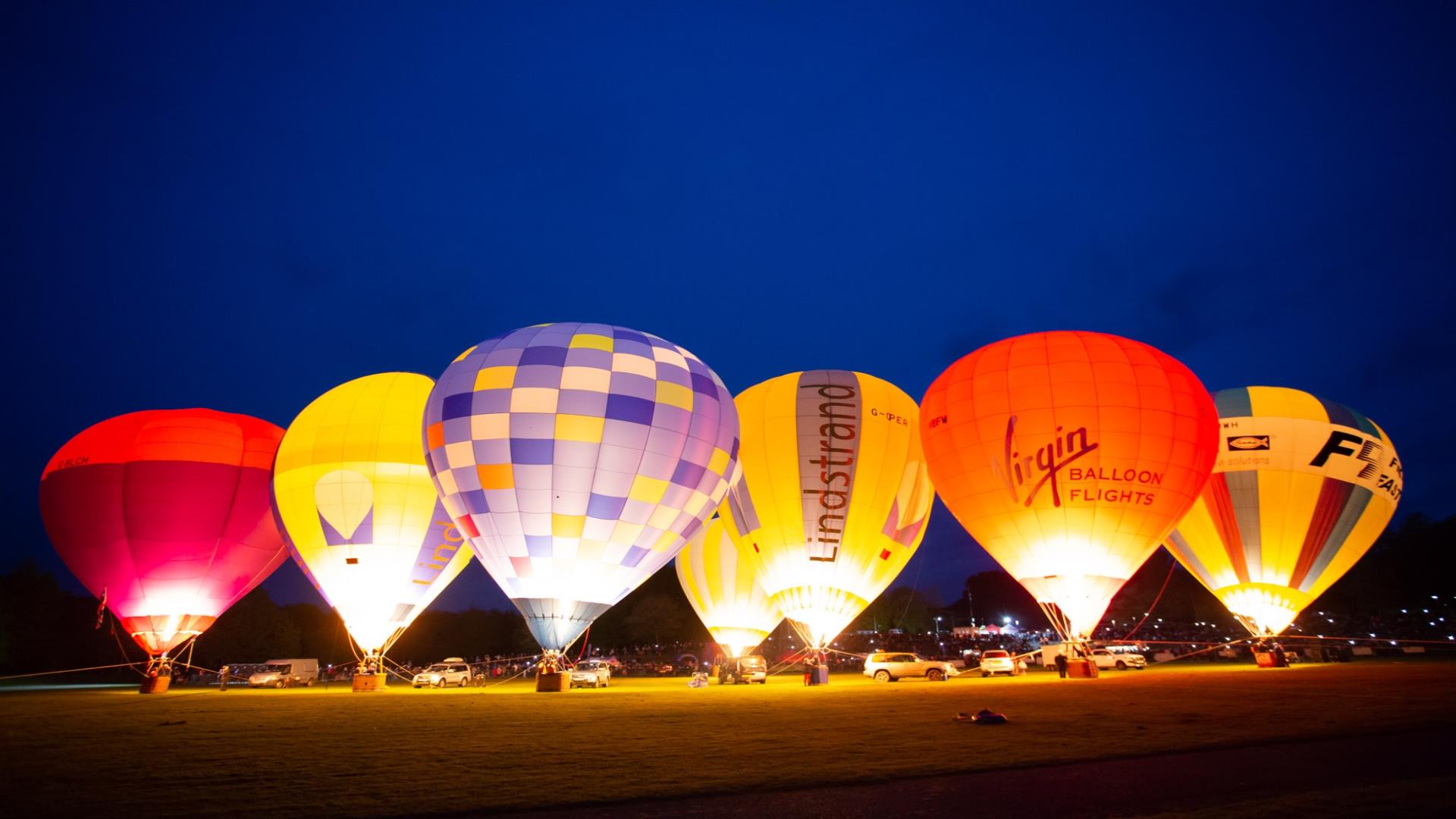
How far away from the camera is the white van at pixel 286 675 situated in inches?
1097

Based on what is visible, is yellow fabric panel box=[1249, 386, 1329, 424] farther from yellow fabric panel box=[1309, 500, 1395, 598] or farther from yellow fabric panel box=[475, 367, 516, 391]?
yellow fabric panel box=[475, 367, 516, 391]

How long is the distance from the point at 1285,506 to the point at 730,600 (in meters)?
15.8

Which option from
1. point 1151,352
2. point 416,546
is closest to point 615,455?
point 416,546

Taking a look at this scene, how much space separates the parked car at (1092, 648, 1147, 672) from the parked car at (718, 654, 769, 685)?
1147 cm

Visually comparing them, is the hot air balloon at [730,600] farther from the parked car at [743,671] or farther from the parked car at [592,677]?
the parked car at [592,677]

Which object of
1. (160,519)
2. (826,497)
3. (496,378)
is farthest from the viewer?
(826,497)

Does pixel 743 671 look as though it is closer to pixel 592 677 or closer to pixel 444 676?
pixel 592 677

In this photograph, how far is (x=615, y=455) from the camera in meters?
16.3

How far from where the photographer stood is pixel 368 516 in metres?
19.1

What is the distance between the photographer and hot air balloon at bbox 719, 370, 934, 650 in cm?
2158

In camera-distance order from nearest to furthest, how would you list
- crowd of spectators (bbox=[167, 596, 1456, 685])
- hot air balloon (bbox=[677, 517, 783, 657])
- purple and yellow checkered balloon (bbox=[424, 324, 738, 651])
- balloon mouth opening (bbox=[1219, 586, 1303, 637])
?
purple and yellow checkered balloon (bbox=[424, 324, 738, 651]), balloon mouth opening (bbox=[1219, 586, 1303, 637]), hot air balloon (bbox=[677, 517, 783, 657]), crowd of spectators (bbox=[167, 596, 1456, 685])

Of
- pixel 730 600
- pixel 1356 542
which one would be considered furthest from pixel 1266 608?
pixel 730 600

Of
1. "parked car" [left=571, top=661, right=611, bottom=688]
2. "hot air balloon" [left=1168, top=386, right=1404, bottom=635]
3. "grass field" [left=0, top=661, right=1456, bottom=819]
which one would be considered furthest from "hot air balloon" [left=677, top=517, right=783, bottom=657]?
"hot air balloon" [left=1168, top=386, right=1404, bottom=635]

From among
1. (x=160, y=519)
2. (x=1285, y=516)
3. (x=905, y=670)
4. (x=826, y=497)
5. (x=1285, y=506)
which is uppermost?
(x=826, y=497)
